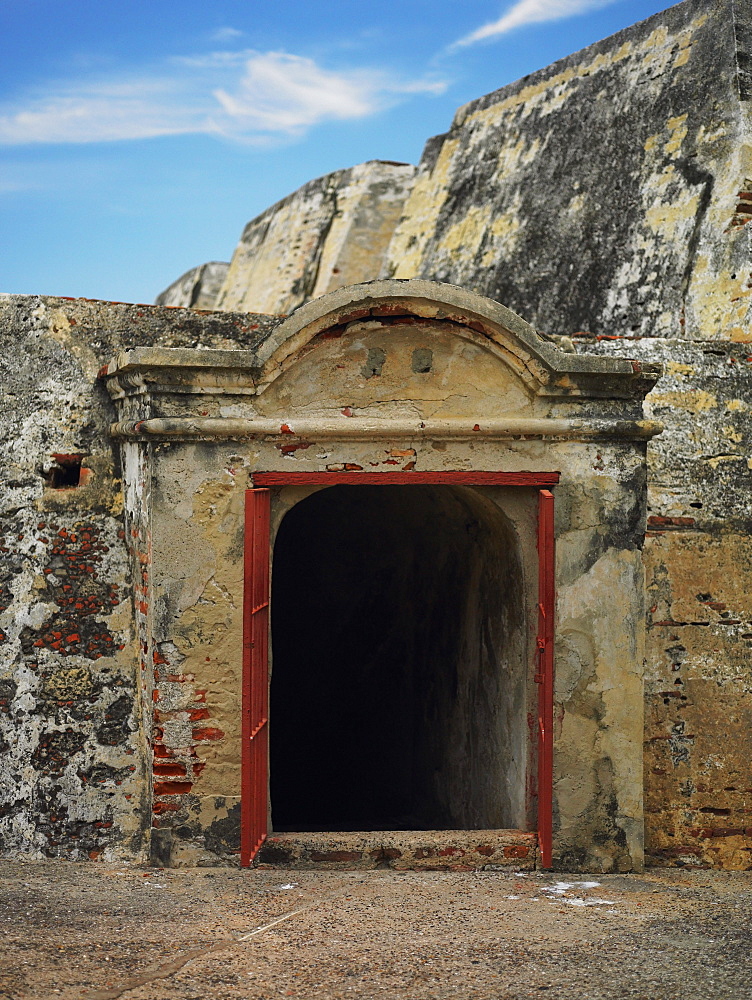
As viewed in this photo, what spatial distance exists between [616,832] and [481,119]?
27.5 feet

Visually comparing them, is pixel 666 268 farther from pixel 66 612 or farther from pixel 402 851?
pixel 66 612

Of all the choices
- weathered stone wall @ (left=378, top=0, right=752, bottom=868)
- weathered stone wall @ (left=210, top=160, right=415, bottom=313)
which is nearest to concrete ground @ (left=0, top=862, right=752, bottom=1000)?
weathered stone wall @ (left=378, top=0, right=752, bottom=868)

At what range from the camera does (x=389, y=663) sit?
8891 millimetres

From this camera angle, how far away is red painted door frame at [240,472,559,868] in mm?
5117

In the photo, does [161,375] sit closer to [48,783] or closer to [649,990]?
[48,783]

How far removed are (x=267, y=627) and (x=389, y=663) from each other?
147 inches

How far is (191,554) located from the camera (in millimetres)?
5125

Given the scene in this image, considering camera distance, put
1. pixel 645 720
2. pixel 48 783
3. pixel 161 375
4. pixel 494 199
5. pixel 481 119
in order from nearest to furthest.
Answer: pixel 161 375 → pixel 48 783 → pixel 645 720 → pixel 494 199 → pixel 481 119

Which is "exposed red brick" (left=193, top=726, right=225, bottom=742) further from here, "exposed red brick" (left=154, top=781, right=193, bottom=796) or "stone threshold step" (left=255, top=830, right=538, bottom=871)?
"stone threshold step" (left=255, top=830, right=538, bottom=871)

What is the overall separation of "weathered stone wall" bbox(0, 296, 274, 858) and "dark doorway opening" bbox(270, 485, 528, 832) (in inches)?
81.4

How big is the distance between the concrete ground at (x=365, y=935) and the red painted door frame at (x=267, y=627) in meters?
0.30

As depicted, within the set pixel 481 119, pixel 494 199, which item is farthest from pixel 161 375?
pixel 481 119

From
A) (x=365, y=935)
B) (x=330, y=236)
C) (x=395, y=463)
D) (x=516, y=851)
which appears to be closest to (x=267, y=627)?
(x=395, y=463)

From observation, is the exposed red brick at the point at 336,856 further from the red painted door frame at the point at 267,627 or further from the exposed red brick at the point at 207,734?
the exposed red brick at the point at 207,734
